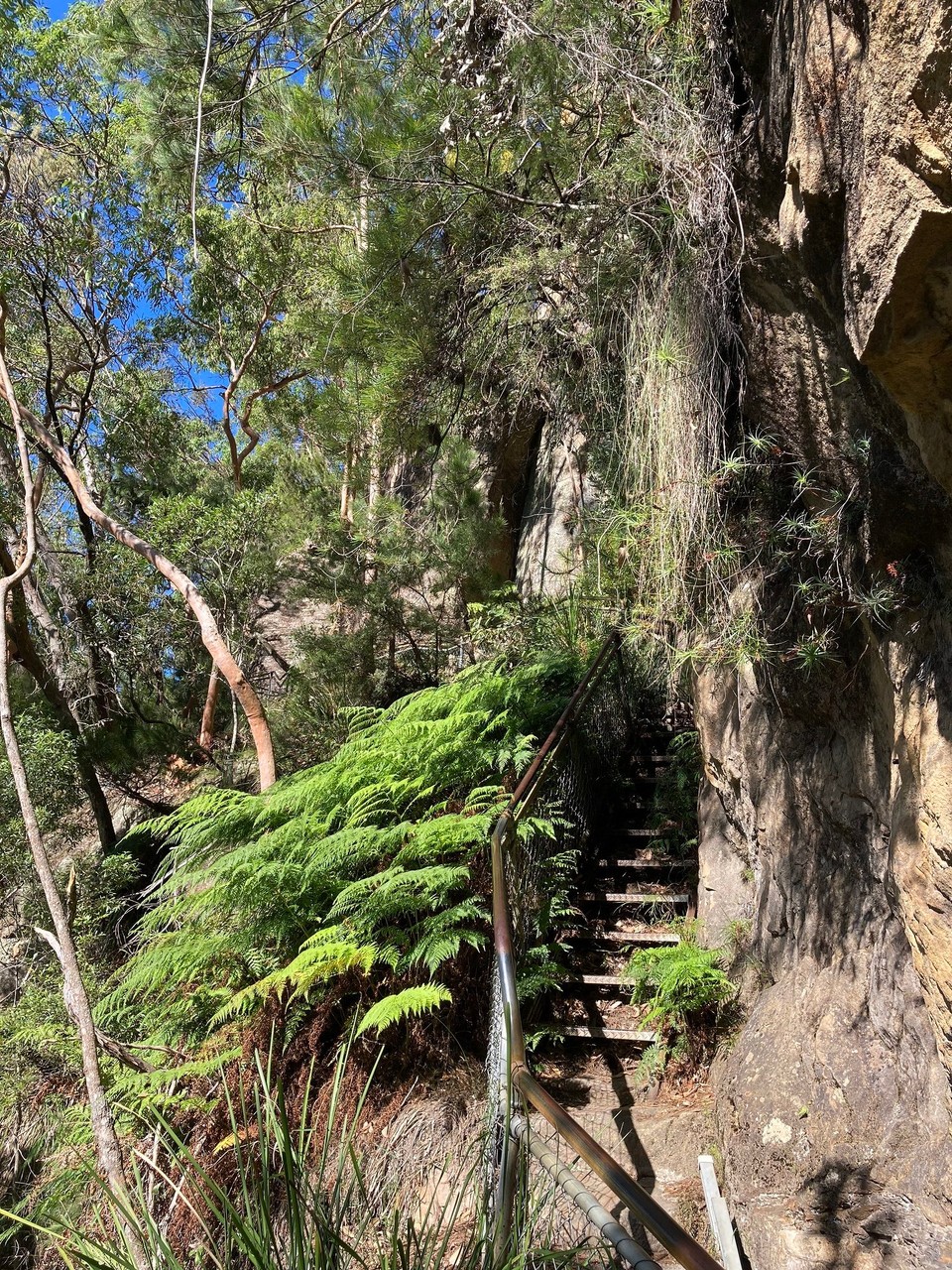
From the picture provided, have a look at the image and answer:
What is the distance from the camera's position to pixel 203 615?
8133 mm

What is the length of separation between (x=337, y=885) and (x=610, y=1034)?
5.64ft

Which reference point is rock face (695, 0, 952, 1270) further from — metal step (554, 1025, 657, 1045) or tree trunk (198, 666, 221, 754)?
tree trunk (198, 666, 221, 754)

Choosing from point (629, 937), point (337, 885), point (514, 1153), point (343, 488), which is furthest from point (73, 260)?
point (514, 1153)

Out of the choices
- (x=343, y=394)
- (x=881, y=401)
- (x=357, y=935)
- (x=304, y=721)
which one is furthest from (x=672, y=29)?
(x=304, y=721)

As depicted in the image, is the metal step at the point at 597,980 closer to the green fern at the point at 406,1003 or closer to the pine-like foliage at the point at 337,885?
the pine-like foliage at the point at 337,885

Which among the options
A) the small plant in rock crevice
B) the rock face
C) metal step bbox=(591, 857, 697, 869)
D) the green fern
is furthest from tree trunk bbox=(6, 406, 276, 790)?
the rock face

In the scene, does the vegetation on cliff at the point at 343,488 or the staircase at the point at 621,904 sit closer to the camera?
the vegetation on cliff at the point at 343,488

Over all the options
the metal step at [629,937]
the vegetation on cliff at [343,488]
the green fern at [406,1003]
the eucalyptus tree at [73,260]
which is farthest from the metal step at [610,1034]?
the eucalyptus tree at [73,260]

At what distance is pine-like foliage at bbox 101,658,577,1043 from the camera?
14.2 feet

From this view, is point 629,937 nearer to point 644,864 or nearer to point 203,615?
Result: point 644,864

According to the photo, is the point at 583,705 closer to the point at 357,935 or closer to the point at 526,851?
the point at 526,851

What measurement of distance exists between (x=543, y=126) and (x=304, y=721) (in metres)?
6.25

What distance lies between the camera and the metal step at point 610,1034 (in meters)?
4.80

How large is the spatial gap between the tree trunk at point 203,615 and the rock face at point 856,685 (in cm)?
442
